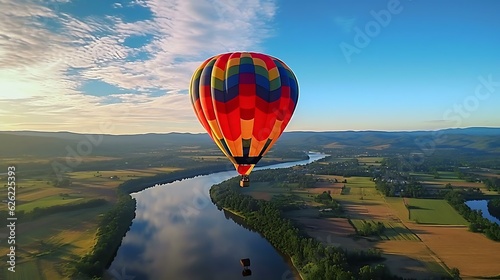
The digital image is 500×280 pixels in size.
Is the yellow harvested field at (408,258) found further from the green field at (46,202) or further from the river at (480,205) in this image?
the green field at (46,202)

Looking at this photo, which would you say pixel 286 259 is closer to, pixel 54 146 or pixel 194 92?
pixel 194 92

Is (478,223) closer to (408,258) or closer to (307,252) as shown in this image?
(408,258)

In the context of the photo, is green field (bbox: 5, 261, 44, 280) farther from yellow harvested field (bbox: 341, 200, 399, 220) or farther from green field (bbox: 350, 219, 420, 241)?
yellow harvested field (bbox: 341, 200, 399, 220)

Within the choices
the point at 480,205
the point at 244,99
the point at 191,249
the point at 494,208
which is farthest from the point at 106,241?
the point at 480,205

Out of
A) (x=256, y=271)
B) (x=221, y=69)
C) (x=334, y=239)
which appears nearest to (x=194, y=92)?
(x=221, y=69)

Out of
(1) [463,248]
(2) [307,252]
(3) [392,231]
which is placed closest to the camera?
(2) [307,252]

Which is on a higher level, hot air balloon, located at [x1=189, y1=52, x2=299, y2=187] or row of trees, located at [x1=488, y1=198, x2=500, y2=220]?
hot air balloon, located at [x1=189, y1=52, x2=299, y2=187]

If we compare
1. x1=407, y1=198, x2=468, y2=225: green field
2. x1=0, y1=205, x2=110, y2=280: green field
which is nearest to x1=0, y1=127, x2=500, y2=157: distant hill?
x1=0, y1=205, x2=110, y2=280: green field

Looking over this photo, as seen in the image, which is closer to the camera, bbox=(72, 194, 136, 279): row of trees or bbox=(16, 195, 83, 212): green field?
bbox=(72, 194, 136, 279): row of trees
